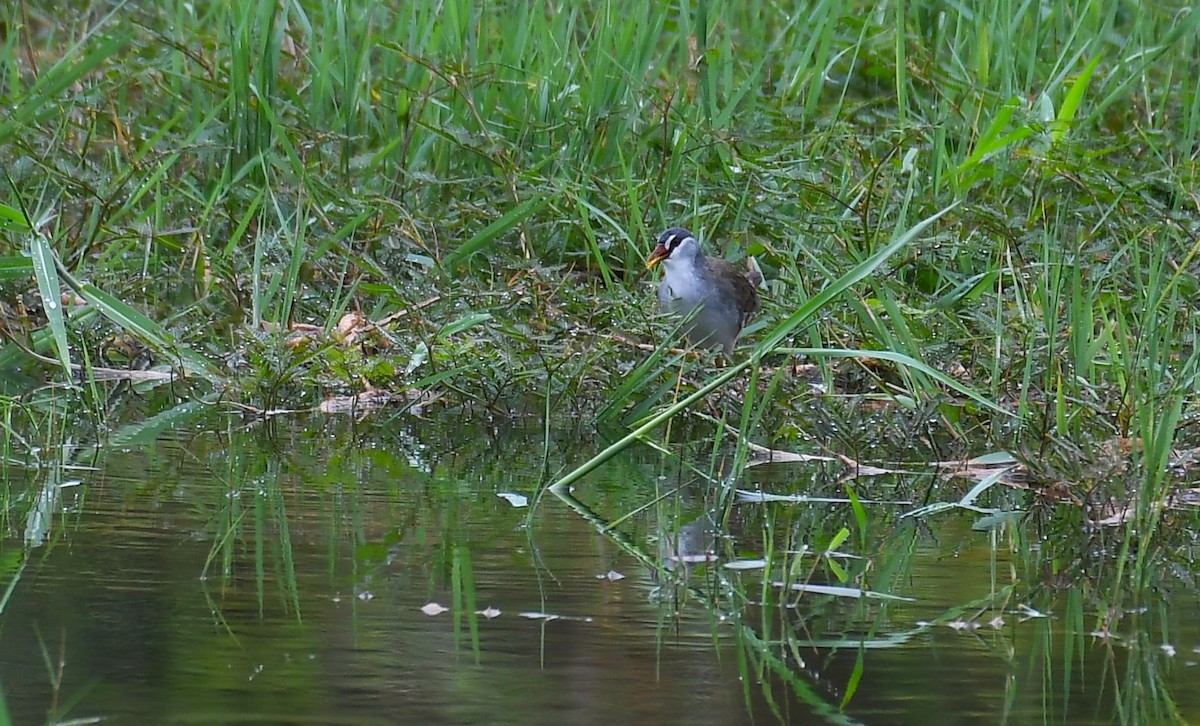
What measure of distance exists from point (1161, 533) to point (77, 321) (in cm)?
320

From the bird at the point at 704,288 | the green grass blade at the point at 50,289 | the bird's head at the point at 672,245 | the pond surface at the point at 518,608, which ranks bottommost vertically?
the pond surface at the point at 518,608

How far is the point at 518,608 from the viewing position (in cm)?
349

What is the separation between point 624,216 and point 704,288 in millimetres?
417

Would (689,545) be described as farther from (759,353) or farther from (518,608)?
(518,608)

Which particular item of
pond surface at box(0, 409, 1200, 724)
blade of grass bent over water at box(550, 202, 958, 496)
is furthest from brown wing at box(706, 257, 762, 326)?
blade of grass bent over water at box(550, 202, 958, 496)

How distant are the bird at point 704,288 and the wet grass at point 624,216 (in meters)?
0.12

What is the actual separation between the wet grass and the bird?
0.12 meters

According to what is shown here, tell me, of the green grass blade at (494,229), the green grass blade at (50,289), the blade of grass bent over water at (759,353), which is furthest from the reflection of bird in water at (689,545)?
the green grass blade at (494,229)

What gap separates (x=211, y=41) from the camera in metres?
7.70

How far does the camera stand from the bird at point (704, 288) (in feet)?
22.7

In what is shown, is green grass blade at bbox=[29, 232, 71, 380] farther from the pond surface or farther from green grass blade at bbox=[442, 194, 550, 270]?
green grass blade at bbox=[442, 194, 550, 270]

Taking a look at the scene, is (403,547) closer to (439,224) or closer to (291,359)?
(291,359)

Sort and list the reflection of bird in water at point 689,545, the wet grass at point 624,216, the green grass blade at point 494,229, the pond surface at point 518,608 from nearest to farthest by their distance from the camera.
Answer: the pond surface at point 518,608 → the reflection of bird in water at point 689,545 → the wet grass at point 624,216 → the green grass blade at point 494,229

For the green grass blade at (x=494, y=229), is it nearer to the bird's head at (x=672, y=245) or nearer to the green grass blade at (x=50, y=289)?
the bird's head at (x=672, y=245)
